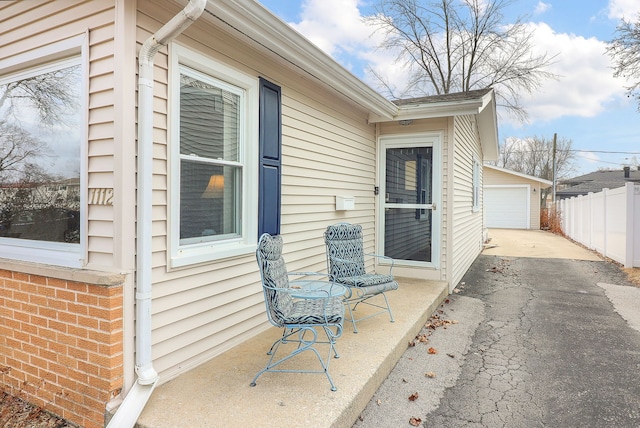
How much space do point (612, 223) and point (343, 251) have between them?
7.89m

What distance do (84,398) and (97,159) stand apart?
143 centimetres

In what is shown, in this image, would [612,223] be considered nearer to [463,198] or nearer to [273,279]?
[463,198]

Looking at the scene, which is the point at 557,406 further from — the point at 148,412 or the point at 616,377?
the point at 148,412

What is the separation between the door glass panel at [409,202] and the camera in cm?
582

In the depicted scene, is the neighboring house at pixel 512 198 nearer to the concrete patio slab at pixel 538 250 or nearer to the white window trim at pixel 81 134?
the concrete patio slab at pixel 538 250

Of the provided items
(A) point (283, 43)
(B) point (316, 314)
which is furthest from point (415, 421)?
(A) point (283, 43)

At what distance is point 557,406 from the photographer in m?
2.69

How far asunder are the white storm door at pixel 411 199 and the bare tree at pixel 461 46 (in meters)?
13.7

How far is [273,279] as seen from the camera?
2703 millimetres

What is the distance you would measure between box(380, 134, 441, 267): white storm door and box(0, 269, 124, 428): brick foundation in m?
4.52

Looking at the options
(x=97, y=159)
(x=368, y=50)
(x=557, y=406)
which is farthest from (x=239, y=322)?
(x=368, y=50)

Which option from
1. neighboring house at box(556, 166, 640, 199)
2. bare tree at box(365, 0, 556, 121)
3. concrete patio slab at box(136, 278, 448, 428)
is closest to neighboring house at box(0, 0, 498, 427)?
concrete patio slab at box(136, 278, 448, 428)

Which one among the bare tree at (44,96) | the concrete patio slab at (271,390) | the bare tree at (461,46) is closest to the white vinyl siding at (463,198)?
the concrete patio slab at (271,390)

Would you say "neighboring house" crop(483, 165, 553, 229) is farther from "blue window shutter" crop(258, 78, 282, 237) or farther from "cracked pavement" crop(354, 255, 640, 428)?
"blue window shutter" crop(258, 78, 282, 237)
